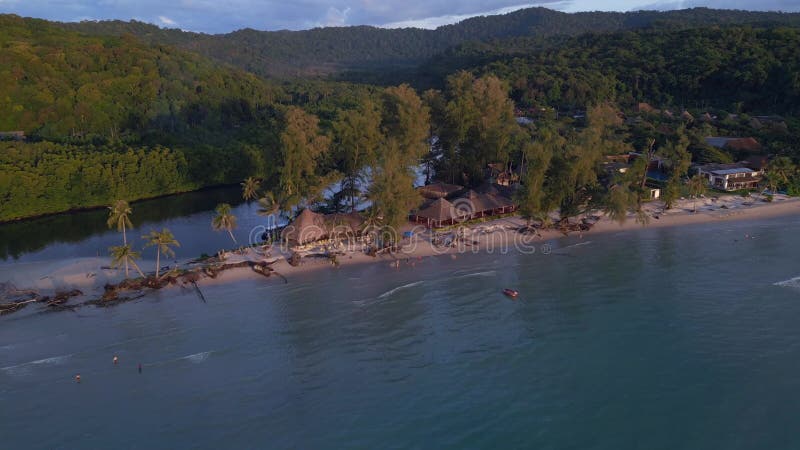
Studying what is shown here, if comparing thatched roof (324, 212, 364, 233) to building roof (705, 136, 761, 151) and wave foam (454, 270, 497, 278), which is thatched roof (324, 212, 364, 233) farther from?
building roof (705, 136, 761, 151)

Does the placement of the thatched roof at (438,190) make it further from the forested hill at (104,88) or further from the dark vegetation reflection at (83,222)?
the forested hill at (104,88)

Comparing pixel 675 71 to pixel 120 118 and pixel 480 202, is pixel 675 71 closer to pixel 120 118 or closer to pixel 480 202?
pixel 480 202

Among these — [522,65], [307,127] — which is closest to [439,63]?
[522,65]

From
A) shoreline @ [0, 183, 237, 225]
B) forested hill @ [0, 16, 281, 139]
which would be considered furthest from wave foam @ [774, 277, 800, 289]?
forested hill @ [0, 16, 281, 139]

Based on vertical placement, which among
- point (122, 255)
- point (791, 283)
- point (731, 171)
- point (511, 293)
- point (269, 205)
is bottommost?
point (511, 293)

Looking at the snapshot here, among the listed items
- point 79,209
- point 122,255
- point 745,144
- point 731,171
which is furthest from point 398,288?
point 745,144

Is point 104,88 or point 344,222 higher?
point 104,88

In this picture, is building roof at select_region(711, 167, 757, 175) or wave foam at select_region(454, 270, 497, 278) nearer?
wave foam at select_region(454, 270, 497, 278)
